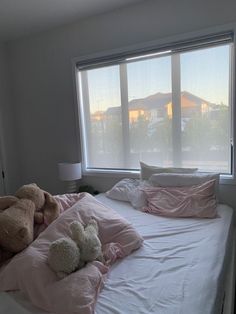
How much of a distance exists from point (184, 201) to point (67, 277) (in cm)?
A: 124

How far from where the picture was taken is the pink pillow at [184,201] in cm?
195

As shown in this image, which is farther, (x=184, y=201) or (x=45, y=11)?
(x=45, y=11)

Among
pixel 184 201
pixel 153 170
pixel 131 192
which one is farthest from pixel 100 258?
pixel 153 170

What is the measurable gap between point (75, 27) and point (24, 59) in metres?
0.89

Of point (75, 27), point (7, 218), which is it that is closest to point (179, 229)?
point (7, 218)

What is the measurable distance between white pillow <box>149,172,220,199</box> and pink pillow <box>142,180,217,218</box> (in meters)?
0.04

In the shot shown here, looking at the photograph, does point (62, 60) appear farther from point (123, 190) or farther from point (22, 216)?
point (22, 216)

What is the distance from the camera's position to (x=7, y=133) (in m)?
3.38

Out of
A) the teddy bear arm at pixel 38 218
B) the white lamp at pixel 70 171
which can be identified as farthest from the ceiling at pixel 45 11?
the teddy bear arm at pixel 38 218

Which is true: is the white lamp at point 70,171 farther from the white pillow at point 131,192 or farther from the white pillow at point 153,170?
the white pillow at point 153,170

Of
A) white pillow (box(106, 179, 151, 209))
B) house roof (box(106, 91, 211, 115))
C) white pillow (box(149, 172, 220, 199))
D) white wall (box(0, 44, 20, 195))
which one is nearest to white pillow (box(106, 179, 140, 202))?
white pillow (box(106, 179, 151, 209))

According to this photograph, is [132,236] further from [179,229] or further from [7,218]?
[7,218]

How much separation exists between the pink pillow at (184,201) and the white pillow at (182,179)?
4 cm

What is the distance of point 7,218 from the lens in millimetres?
1283
